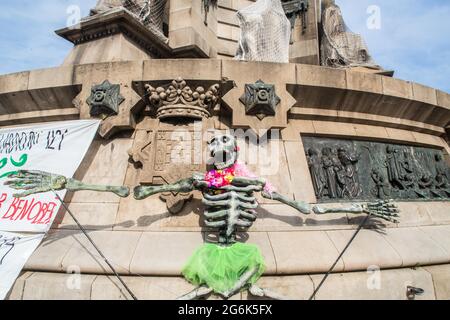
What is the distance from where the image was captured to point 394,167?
5.70 m

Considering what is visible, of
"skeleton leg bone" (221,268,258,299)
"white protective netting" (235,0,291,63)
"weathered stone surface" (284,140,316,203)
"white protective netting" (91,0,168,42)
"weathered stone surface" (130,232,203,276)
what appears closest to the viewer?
"skeleton leg bone" (221,268,258,299)

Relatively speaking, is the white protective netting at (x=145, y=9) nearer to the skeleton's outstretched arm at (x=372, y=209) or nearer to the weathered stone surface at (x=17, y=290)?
the weathered stone surface at (x=17, y=290)

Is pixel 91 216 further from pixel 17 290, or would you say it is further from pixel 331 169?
pixel 331 169

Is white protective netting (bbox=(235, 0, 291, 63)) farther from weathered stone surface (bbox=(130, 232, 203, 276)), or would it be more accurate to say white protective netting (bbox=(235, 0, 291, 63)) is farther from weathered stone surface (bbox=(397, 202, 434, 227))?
weathered stone surface (bbox=(130, 232, 203, 276))

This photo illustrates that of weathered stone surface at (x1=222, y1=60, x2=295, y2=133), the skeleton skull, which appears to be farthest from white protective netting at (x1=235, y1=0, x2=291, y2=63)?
the skeleton skull

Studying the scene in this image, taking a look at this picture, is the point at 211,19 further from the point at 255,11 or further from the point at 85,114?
the point at 85,114

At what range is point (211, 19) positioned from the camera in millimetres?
10148

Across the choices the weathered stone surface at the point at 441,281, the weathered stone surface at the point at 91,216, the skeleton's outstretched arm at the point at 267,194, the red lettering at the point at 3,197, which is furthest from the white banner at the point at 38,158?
the weathered stone surface at the point at 441,281

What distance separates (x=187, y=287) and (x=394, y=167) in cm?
418

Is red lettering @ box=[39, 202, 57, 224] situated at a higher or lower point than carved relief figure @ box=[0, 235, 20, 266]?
higher

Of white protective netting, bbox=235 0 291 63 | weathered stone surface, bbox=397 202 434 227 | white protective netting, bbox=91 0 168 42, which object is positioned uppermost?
white protective netting, bbox=91 0 168 42

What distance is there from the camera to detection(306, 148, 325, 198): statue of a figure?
16.5 ft

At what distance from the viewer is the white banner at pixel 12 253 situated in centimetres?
377
